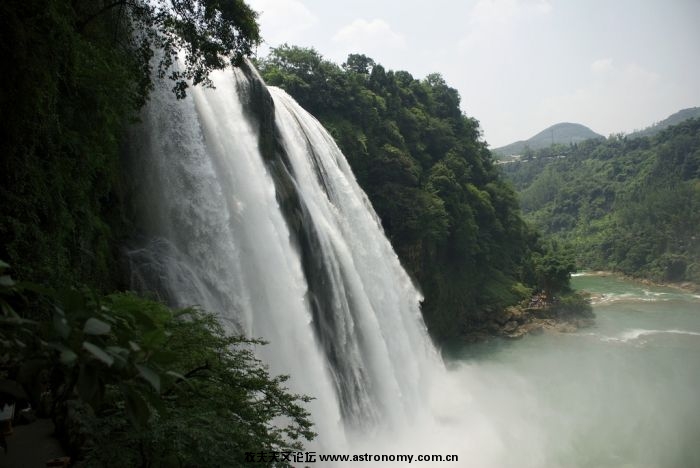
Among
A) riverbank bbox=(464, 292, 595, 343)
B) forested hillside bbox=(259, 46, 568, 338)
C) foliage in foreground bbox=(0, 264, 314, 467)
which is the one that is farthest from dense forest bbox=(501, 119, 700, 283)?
foliage in foreground bbox=(0, 264, 314, 467)

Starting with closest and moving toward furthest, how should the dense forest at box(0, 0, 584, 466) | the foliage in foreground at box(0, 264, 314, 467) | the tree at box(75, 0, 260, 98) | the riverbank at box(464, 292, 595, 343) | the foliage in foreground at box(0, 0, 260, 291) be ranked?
the foliage in foreground at box(0, 264, 314, 467) < the dense forest at box(0, 0, 584, 466) < the foliage in foreground at box(0, 0, 260, 291) < the tree at box(75, 0, 260, 98) < the riverbank at box(464, 292, 595, 343)

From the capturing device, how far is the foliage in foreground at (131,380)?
70.4 inches

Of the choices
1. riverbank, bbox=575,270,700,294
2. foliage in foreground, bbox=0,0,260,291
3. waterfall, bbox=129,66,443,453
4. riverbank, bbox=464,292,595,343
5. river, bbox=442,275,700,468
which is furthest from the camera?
riverbank, bbox=575,270,700,294

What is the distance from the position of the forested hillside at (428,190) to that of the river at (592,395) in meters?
3.85

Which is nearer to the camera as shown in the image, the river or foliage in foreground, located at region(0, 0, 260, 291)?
foliage in foreground, located at region(0, 0, 260, 291)

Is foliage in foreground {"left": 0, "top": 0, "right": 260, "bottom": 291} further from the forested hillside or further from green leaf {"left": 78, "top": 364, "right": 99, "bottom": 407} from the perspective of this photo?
the forested hillside

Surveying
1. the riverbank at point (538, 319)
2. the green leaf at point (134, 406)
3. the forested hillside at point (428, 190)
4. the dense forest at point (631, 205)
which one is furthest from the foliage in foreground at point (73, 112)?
the dense forest at point (631, 205)

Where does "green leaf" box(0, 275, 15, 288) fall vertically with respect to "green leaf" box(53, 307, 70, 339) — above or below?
above

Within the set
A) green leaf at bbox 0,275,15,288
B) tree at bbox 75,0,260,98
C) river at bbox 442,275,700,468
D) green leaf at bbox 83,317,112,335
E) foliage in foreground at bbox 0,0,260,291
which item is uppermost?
tree at bbox 75,0,260,98

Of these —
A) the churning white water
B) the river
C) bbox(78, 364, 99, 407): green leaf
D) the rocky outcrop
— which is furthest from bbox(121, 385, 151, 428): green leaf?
the rocky outcrop

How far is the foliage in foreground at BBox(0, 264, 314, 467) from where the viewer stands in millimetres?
1789

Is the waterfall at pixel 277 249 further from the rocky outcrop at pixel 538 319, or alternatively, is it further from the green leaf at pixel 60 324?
the rocky outcrop at pixel 538 319

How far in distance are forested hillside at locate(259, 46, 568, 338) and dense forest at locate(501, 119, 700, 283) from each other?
21.4 meters

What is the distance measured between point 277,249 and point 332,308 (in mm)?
3040
